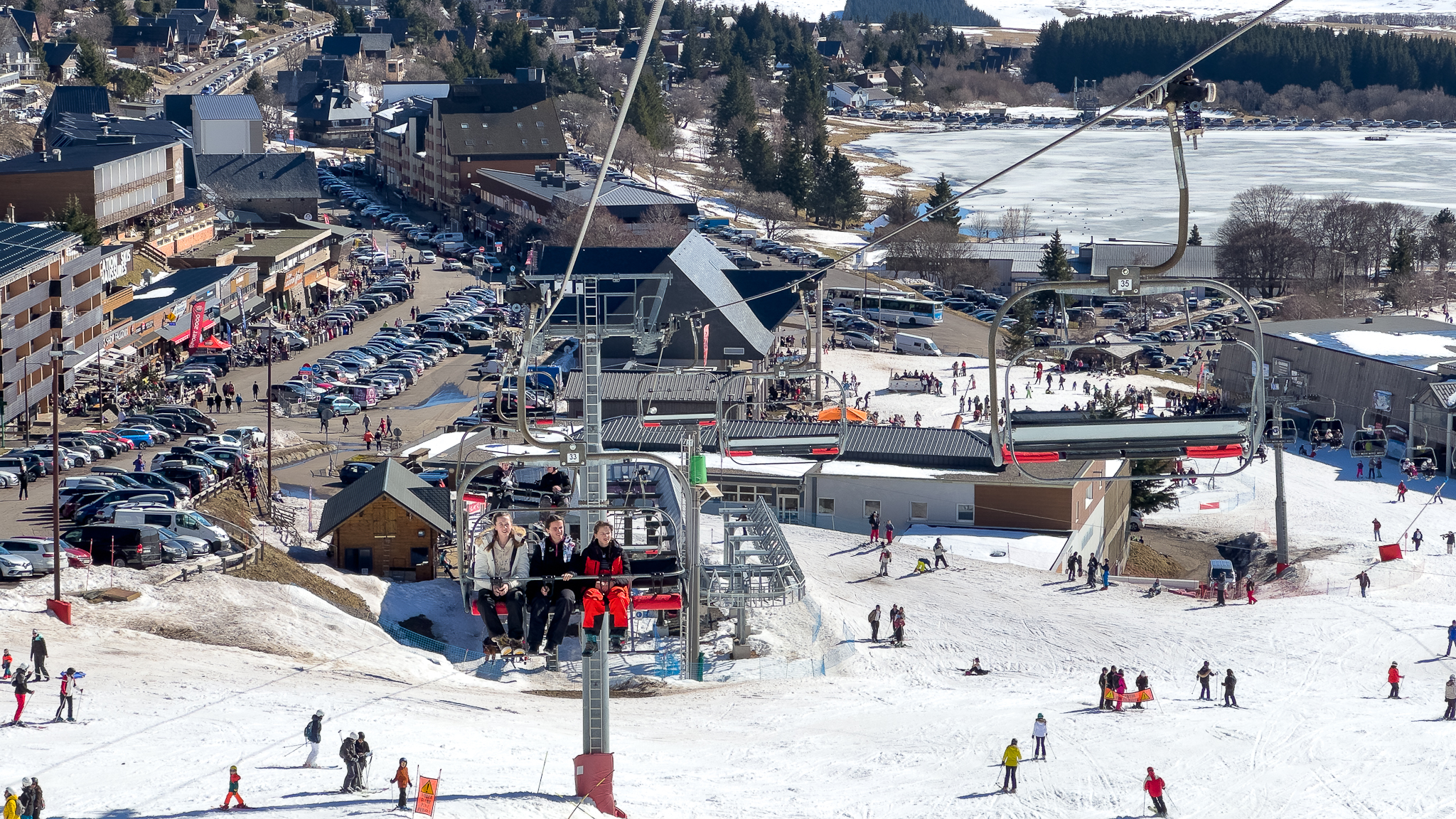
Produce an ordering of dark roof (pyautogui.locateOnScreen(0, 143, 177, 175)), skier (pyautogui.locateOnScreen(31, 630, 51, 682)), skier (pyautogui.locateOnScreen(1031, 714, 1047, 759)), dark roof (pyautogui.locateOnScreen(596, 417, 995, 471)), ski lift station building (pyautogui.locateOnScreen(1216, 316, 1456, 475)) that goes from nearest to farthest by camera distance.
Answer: skier (pyautogui.locateOnScreen(31, 630, 51, 682)) < skier (pyautogui.locateOnScreen(1031, 714, 1047, 759)) < dark roof (pyautogui.locateOnScreen(596, 417, 995, 471)) < ski lift station building (pyautogui.locateOnScreen(1216, 316, 1456, 475)) < dark roof (pyautogui.locateOnScreen(0, 143, 177, 175))

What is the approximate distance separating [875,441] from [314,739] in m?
18.3

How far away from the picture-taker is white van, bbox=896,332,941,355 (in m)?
54.2

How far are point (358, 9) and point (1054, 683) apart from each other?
13127cm

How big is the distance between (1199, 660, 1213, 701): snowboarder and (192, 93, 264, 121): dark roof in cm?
6952

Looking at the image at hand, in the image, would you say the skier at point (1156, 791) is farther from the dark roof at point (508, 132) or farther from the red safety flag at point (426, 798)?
the dark roof at point (508, 132)

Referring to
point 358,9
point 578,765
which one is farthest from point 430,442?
point 358,9

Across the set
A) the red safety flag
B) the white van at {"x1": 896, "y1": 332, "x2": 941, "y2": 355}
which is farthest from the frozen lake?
the red safety flag

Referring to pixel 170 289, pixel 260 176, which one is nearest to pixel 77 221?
pixel 170 289

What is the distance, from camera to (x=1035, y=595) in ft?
93.4

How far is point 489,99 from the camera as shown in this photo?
274 ft

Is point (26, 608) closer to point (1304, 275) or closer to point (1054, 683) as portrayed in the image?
point (1054, 683)

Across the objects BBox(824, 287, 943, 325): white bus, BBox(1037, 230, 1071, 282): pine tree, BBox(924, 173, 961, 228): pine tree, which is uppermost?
BBox(924, 173, 961, 228): pine tree

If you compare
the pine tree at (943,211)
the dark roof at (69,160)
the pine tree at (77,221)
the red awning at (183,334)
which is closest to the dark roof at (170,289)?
the red awning at (183,334)

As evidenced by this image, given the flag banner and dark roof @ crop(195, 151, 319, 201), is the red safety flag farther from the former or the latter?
dark roof @ crop(195, 151, 319, 201)
